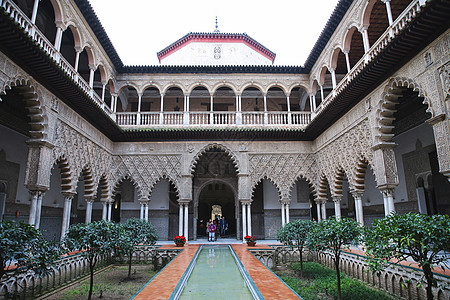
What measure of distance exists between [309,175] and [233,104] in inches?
216

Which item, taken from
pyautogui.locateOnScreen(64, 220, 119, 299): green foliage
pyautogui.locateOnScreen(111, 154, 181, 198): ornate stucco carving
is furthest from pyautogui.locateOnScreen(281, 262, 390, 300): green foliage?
pyautogui.locateOnScreen(111, 154, 181, 198): ornate stucco carving

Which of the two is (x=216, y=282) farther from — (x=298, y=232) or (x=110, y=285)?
(x=298, y=232)

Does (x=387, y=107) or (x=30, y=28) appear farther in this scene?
(x=387, y=107)

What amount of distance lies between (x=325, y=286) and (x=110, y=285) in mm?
5057

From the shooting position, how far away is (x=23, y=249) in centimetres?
420

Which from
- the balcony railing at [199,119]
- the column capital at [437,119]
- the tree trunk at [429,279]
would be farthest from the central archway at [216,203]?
the tree trunk at [429,279]

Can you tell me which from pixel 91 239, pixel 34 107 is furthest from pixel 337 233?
pixel 34 107

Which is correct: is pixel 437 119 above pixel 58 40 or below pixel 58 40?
below

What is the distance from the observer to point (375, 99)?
8203 mm

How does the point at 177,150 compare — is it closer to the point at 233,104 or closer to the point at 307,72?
the point at 233,104

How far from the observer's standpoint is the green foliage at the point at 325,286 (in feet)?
19.8

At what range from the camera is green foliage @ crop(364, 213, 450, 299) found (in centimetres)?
394

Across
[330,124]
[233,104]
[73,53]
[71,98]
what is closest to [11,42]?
[71,98]

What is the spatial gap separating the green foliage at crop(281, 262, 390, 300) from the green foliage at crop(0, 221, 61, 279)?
186 inches
